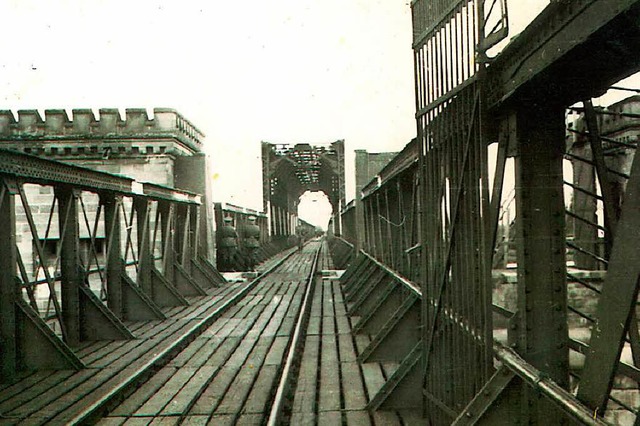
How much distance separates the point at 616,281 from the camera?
7.13 ft

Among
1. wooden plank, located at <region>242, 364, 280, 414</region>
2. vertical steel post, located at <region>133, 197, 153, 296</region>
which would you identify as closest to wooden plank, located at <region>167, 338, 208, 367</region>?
wooden plank, located at <region>242, 364, 280, 414</region>

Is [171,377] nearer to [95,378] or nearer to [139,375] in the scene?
[139,375]

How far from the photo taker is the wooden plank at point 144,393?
5532mm

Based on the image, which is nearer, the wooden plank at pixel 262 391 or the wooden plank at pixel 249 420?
the wooden plank at pixel 249 420

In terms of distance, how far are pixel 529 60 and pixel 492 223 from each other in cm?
119

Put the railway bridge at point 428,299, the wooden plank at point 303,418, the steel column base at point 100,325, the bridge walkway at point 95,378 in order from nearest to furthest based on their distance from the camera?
the railway bridge at point 428,299 → the wooden plank at point 303,418 → the bridge walkway at point 95,378 → the steel column base at point 100,325

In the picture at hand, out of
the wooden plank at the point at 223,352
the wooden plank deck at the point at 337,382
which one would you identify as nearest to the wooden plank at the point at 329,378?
the wooden plank deck at the point at 337,382

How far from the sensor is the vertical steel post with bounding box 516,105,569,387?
3227 millimetres

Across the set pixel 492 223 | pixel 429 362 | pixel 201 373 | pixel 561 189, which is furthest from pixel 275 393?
pixel 561 189

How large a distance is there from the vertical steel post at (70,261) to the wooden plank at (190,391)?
2.56 metres

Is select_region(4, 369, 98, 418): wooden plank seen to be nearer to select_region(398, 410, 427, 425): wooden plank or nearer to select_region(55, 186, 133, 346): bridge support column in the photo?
select_region(55, 186, 133, 346): bridge support column

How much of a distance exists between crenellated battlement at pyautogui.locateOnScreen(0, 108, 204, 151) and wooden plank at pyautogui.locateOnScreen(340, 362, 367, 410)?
14.7 m

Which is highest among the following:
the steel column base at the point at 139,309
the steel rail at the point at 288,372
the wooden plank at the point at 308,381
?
the steel column base at the point at 139,309

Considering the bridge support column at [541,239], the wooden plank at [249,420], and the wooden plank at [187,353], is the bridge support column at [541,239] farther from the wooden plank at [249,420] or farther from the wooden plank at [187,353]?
the wooden plank at [187,353]
